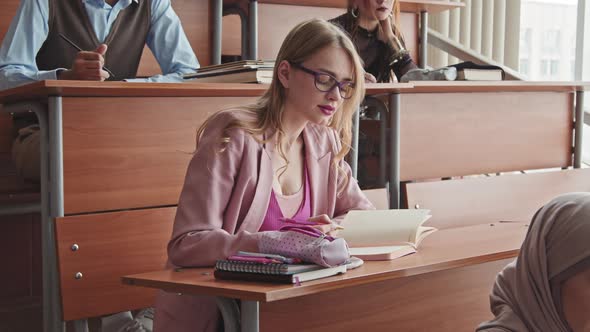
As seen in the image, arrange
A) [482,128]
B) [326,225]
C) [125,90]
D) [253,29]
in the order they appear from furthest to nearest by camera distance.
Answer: [253,29] < [482,128] < [125,90] < [326,225]

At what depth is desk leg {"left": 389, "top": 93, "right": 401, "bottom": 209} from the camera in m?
2.91

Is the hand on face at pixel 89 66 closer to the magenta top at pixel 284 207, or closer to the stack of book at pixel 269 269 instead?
the magenta top at pixel 284 207

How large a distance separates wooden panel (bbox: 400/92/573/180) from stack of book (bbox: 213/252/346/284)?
1.51 meters

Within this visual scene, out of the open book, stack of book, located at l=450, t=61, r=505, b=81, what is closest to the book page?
the open book

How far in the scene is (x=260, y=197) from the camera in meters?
2.03

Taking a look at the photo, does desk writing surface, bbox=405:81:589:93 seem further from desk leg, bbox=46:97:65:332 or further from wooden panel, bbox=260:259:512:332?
desk leg, bbox=46:97:65:332

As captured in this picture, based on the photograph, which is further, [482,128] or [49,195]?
[482,128]

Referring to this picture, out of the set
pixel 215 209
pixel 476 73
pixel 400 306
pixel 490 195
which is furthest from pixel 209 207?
pixel 476 73

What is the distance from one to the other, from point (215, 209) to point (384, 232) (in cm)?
39

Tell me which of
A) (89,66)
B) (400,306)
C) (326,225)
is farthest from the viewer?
(89,66)

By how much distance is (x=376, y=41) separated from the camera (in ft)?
11.7

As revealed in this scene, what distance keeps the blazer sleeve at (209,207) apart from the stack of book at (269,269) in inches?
8.1

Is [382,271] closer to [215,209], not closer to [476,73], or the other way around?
[215,209]

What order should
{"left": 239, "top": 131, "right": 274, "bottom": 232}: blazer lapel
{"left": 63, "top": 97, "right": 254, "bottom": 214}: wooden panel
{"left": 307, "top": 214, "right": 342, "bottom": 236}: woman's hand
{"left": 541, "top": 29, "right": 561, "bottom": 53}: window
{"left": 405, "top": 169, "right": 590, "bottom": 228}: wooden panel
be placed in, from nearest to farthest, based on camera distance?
1. {"left": 307, "top": 214, "right": 342, "bottom": 236}: woman's hand
2. {"left": 239, "top": 131, "right": 274, "bottom": 232}: blazer lapel
3. {"left": 63, "top": 97, "right": 254, "bottom": 214}: wooden panel
4. {"left": 405, "top": 169, "right": 590, "bottom": 228}: wooden panel
5. {"left": 541, "top": 29, "right": 561, "bottom": 53}: window
